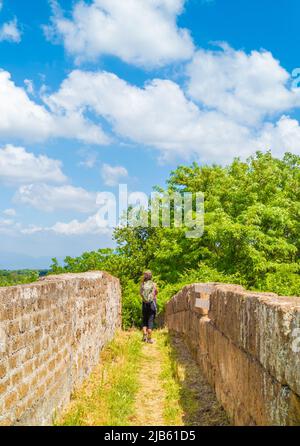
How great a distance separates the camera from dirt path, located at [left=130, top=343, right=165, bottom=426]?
5.68m

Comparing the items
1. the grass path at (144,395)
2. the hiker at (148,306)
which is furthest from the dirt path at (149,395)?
the hiker at (148,306)

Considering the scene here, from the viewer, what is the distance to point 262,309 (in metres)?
3.77

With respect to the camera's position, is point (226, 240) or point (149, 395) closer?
point (149, 395)

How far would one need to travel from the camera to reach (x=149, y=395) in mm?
6809

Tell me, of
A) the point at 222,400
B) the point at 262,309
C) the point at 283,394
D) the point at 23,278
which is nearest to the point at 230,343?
the point at 222,400

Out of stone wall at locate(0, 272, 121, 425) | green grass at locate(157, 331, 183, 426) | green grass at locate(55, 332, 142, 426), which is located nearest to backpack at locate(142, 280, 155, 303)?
green grass at locate(157, 331, 183, 426)

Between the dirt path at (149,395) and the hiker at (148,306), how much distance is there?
1884mm

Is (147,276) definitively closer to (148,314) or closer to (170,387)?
(148,314)

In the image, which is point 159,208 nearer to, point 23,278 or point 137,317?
point 137,317

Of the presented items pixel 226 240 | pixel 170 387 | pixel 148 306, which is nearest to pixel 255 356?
pixel 170 387

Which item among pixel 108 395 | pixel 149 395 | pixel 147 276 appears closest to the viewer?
pixel 108 395

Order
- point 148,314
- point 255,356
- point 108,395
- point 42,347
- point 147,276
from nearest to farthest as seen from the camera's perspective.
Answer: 1. point 255,356
2. point 42,347
3. point 108,395
4. point 148,314
5. point 147,276

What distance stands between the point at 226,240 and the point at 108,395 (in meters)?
17.4

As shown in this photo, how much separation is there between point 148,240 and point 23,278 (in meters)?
16.4
